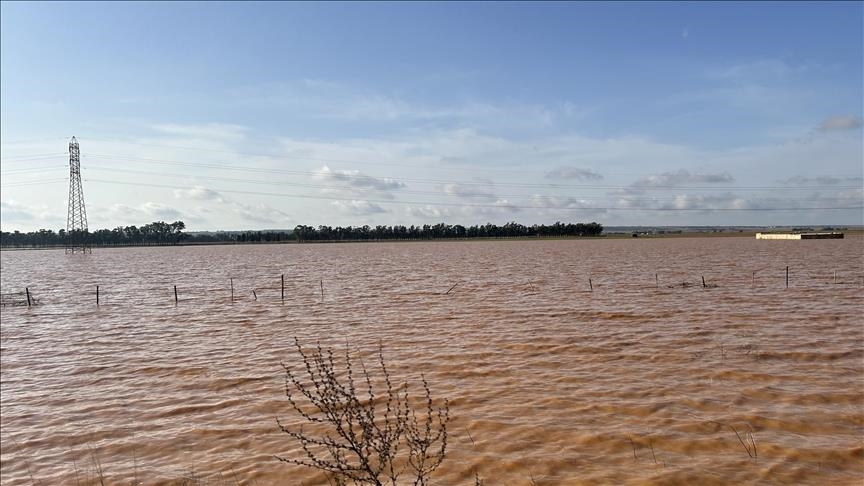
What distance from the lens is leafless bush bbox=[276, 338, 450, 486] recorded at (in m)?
7.24

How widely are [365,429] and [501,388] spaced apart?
9215 millimetres

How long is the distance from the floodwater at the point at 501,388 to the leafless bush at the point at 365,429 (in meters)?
0.48

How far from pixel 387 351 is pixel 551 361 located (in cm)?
592

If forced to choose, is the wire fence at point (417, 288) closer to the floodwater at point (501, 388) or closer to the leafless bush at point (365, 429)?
the floodwater at point (501, 388)

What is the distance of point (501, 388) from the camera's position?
1533 centimetres

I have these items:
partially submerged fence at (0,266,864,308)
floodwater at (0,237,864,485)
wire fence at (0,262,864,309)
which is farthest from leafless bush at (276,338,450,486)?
partially submerged fence at (0,266,864,308)

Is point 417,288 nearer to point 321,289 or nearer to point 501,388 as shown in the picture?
point 321,289

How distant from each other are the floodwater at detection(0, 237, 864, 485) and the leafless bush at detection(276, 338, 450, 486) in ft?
1.58

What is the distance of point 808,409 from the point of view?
42.3 ft

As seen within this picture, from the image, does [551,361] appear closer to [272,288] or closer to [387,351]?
[387,351]

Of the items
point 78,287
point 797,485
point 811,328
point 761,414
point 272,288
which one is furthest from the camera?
point 78,287

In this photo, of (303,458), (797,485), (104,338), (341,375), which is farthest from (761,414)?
(104,338)

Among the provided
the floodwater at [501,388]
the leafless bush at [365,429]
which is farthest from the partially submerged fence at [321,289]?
the leafless bush at [365,429]

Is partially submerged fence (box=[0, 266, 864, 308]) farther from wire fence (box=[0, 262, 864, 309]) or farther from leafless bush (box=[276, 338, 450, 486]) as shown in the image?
leafless bush (box=[276, 338, 450, 486])
